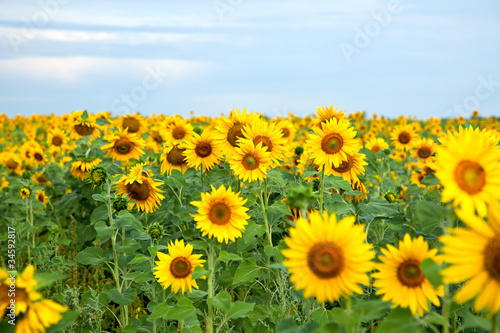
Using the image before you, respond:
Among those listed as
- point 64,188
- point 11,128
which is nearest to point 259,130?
point 64,188

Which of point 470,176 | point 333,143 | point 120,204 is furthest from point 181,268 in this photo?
point 470,176

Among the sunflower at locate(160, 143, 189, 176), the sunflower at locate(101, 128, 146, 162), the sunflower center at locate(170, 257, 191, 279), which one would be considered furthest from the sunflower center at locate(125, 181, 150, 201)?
the sunflower at locate(101, 128, 146, 162)

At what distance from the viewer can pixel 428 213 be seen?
6.13 feet

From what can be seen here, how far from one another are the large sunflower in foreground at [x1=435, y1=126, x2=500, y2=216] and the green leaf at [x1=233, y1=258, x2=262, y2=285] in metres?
1.67

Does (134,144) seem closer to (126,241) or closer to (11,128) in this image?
(126,241)

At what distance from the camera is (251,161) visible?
336cm

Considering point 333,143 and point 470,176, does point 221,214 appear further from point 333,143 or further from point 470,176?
point 470,176

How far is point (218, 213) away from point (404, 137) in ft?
17.9

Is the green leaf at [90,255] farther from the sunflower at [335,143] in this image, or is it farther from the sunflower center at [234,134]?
the sunflower at [335,143]

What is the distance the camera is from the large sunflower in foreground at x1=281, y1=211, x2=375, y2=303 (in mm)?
1855

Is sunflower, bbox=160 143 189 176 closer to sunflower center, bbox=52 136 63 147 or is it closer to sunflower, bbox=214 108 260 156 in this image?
sunflower, bbox=214 108 260 156

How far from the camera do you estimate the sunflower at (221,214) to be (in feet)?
9.78

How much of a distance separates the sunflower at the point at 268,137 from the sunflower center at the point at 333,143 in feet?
1.13

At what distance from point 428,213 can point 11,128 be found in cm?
1681
